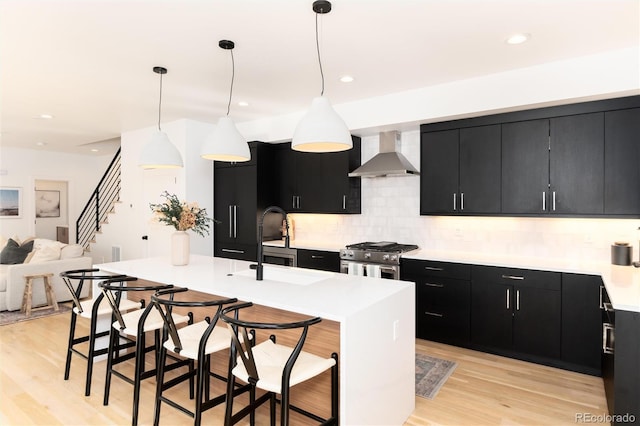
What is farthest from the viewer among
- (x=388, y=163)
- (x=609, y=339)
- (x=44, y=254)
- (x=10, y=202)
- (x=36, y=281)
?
(x=10, y=202)

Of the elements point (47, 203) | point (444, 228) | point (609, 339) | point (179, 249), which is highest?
point (47, 203)

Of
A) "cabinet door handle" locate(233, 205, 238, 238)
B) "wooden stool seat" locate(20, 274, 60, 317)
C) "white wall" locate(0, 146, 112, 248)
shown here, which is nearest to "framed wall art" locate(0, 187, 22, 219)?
"white wall" locate(0, 146, 112, 248)

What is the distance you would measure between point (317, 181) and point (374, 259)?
4.67 ft

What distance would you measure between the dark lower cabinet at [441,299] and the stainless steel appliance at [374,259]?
12 cm

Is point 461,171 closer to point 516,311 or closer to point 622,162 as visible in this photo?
point 622,162

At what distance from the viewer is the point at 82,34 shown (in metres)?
2.86

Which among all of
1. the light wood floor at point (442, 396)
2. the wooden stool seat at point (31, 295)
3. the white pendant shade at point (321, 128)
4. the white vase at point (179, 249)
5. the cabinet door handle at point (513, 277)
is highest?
the white pendant shade at point (321, 128)

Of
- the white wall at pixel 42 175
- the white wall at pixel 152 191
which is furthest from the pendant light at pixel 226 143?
the white wall at pixel 42 175

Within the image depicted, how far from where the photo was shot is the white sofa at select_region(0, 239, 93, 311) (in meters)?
5.17

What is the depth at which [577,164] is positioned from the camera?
349 cm

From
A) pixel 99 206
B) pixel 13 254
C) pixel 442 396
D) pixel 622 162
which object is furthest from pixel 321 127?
pixel 99 206

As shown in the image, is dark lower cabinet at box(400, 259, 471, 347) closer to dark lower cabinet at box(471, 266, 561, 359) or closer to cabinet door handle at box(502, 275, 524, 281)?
dark lower cabinet at box(471, 266, 561, 359)

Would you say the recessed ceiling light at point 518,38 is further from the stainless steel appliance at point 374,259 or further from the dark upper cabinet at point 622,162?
the stainless steel appliance at point 374,259

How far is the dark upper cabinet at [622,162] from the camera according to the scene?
3248 mm
